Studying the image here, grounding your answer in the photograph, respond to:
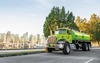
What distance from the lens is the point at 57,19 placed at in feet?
217

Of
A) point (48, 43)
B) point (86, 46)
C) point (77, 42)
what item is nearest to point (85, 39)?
point (86, 46)

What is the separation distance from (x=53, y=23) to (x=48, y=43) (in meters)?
40.1

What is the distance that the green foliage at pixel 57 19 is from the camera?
65.4 m

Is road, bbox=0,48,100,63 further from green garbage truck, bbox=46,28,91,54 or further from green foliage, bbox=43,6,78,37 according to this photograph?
green foliage, bbox=43,6,78,37

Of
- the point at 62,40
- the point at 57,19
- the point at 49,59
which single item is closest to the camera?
the point at 49,59

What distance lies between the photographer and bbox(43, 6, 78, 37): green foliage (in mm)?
65375

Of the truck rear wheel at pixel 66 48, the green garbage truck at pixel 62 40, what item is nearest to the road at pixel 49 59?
the truck rear wheel at pixel 66 48

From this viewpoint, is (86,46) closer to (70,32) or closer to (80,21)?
(70,32)

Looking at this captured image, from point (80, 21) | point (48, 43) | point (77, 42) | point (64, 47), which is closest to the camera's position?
point (64, 47)

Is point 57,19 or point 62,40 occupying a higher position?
point 57,19

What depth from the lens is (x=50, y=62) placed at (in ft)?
47.1

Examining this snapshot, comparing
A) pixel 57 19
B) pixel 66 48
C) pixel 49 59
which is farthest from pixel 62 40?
pixel 57 19

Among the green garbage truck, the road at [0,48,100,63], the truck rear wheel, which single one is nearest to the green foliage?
the green garbage truck

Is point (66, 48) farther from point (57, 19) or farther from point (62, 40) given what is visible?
point (57, 19)
